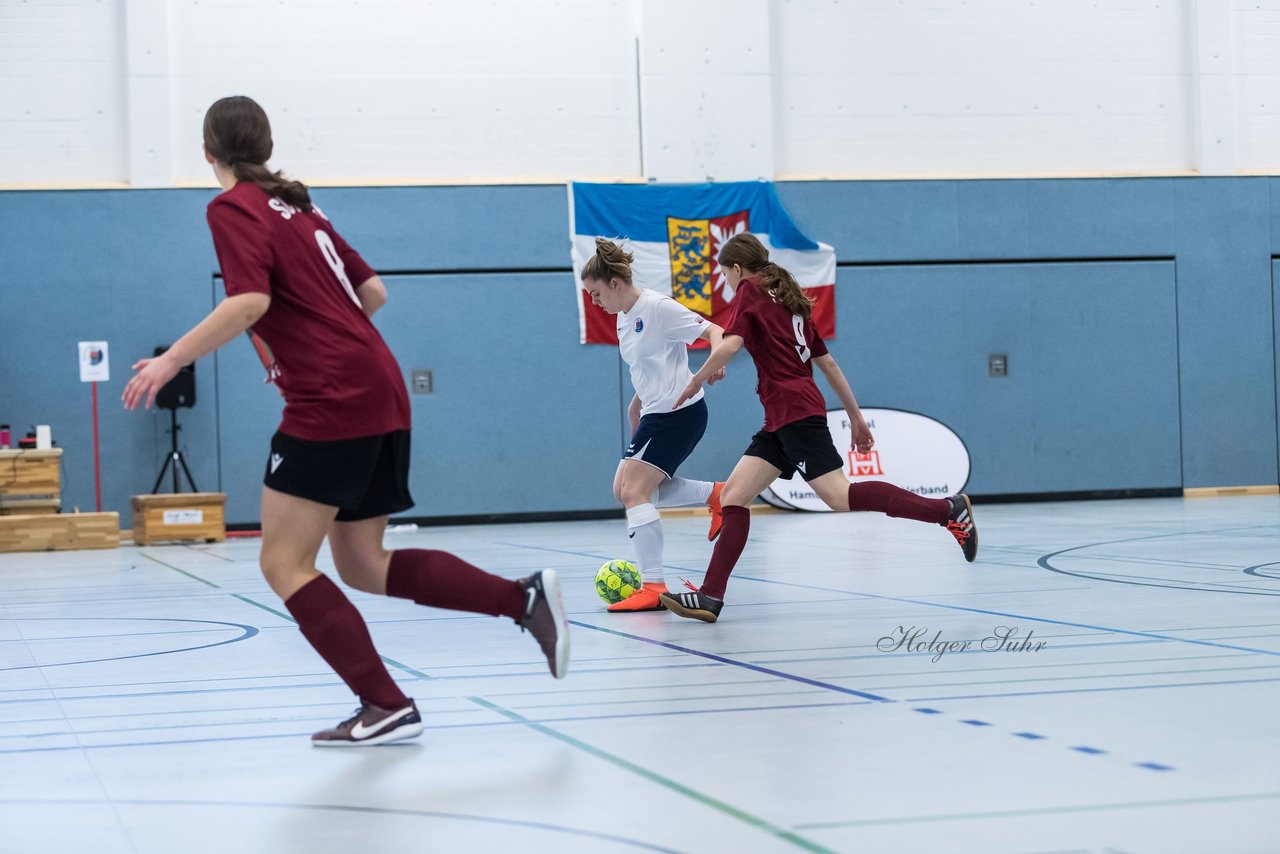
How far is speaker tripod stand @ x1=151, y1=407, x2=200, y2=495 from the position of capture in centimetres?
1343

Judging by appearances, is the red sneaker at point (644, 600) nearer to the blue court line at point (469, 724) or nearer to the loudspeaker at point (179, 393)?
the blue court line at point (469, 724)

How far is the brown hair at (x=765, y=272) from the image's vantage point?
5781mm

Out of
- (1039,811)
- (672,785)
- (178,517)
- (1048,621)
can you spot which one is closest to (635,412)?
(1048,621)

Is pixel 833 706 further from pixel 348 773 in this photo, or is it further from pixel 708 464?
pixel 708 464

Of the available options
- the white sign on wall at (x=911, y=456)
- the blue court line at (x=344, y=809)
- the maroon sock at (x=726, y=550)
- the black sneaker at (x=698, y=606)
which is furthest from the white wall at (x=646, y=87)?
the blue court line at (x=344, y=809)

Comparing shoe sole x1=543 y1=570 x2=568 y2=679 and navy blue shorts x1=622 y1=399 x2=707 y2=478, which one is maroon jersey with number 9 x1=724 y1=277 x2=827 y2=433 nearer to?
navy blue shorts x1=622 y1=399 x2=707 y2=478

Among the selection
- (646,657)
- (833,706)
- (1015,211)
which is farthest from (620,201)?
(833,706)

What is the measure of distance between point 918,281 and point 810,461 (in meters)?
10.0

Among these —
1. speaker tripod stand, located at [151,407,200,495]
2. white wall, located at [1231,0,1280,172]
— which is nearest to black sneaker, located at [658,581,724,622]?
speaker tripod stand, located at [151,407,200,495]

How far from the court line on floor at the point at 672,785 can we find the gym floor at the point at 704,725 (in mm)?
11

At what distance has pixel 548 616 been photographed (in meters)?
3.58

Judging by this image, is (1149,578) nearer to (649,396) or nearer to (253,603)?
(649,396)

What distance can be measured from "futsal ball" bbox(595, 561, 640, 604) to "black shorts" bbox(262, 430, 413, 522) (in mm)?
2811

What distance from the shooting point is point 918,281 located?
50.3 ft
